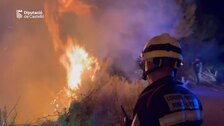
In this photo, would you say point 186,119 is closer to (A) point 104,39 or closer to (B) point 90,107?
(B) point 90,107

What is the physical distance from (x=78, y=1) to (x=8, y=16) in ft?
23.7

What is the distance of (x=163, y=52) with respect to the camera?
10.1 feet

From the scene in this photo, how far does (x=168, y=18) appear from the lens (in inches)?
535

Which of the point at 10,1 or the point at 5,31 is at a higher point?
the point at 10,1

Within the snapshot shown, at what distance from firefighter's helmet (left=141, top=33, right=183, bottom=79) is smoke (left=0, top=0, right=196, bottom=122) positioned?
788 centimetres

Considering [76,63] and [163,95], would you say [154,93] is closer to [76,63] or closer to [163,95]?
[163,95]

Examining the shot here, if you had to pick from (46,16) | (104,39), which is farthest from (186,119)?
(46,16)

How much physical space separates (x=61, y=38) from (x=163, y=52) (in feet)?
42.6

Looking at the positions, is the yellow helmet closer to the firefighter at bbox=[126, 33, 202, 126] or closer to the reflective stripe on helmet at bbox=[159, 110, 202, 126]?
the firefighter at bbox=[126, 33, 202, 126]

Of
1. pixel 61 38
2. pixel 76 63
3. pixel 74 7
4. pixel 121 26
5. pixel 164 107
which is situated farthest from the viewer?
pixel 61 38

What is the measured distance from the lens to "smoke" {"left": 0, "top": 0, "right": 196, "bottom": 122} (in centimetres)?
1226

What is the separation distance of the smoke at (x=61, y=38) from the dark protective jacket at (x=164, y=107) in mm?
8004

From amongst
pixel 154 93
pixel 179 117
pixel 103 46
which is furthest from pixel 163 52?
pixel 103 46

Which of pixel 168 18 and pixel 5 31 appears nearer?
pixel 168 18
